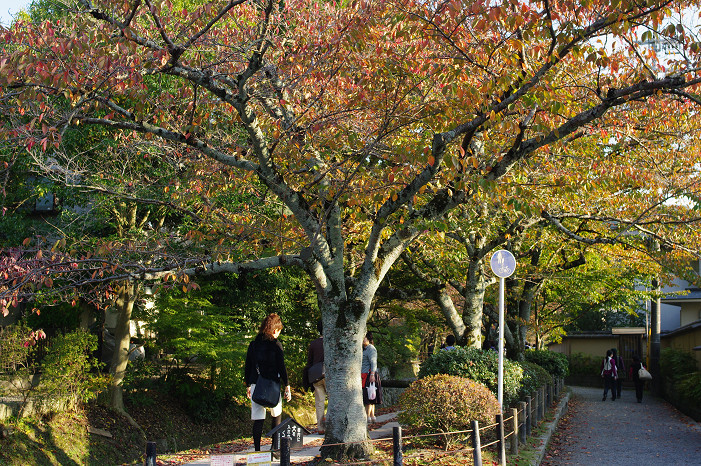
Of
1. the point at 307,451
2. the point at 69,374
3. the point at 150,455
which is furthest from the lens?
the point at 69,374

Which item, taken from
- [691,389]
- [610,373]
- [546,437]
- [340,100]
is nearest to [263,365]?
[340,100]

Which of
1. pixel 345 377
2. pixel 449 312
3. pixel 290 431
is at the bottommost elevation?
pixel 290 431

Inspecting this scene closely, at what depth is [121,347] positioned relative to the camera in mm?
Answer: 16859

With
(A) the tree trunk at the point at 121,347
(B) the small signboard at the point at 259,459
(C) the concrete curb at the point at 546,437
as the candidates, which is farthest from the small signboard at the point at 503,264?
(A) the tree trunk at the point at 121,347

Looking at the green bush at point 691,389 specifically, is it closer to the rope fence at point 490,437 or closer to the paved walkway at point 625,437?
the paved walkway at point 625,437

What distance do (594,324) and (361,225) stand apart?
146 feet

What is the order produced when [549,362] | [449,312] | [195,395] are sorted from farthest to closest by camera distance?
[549,362] → [195,395] → [449,312]

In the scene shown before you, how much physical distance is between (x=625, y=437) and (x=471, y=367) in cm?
493

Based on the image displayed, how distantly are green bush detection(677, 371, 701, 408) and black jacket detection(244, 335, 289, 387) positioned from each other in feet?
44.8

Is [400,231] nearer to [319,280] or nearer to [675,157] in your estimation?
[319,280]

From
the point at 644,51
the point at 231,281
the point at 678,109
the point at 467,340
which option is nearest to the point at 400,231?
the point at 644,51

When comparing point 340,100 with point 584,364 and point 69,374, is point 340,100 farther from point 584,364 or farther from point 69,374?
point 584,364

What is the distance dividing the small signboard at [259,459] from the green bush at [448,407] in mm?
3585

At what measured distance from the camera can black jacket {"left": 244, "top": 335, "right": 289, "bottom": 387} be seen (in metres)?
8.06
